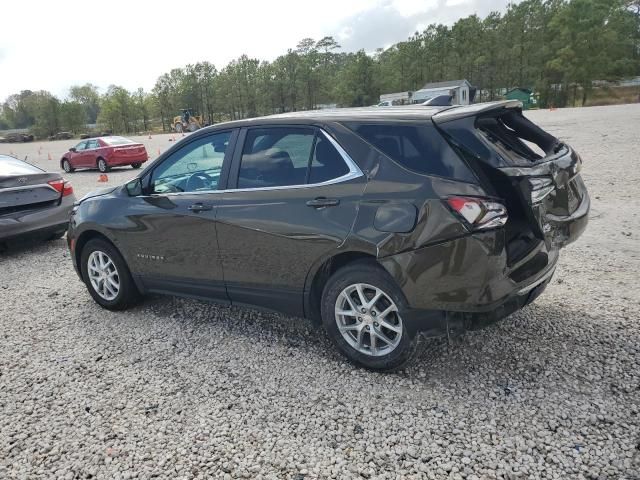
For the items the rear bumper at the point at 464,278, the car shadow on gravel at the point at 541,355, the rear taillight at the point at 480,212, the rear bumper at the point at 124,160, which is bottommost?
the car shadow on gravel at the point at 541,355

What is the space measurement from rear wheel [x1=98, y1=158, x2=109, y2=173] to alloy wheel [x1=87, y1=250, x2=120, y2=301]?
16.3 m

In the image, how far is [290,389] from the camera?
3.36 m

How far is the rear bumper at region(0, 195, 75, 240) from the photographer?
714 cm

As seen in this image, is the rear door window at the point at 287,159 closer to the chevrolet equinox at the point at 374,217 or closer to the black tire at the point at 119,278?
the chevrolet equinox at the point at 374,217

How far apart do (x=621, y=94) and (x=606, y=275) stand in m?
77.5

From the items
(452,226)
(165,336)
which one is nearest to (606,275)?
(452,226)

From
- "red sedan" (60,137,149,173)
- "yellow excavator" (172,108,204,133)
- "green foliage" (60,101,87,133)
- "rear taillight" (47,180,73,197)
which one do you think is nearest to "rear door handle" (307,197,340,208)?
"rear taillight" (47,180,73,197)

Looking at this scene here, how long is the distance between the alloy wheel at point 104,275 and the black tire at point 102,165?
1625 centimetres

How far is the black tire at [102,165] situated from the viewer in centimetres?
1972

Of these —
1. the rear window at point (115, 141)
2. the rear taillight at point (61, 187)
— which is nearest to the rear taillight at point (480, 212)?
the rear taillight at point (61, 187)

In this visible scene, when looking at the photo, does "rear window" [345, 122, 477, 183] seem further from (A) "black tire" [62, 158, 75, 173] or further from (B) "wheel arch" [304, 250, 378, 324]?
(A) "black tire" [62, 158, 75, 173]

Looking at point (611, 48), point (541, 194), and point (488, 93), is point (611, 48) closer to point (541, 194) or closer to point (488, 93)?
point (488, 93)

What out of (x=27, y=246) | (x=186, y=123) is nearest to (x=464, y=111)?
(x=27, y=246)

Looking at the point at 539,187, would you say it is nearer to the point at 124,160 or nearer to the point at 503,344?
the point at 503,344
